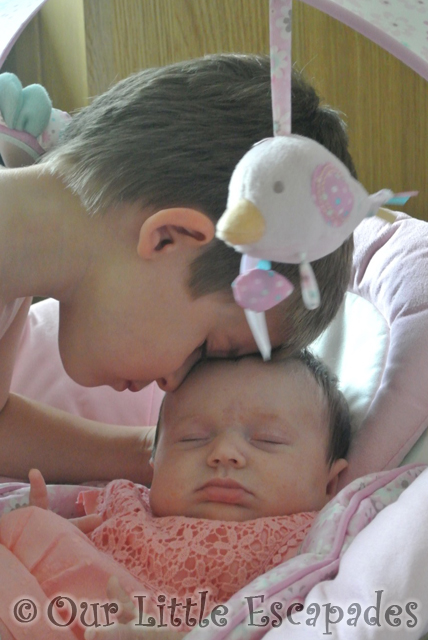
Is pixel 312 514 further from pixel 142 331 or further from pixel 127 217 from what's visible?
pixel 127 217

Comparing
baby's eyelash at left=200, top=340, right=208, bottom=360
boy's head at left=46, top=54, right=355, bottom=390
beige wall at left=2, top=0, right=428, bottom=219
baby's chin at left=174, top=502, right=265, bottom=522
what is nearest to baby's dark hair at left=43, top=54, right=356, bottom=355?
boy's head at left=46, top=54, right=355, bottom=390

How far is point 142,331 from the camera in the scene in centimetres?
86

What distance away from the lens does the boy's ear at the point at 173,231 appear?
76cm

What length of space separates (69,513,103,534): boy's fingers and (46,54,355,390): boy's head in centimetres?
20

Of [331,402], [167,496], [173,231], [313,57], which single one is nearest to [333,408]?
[331,402]

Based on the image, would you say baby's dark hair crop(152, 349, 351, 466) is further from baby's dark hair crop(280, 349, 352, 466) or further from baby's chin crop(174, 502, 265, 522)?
baby's chin crop(174, 502, 265, 522)

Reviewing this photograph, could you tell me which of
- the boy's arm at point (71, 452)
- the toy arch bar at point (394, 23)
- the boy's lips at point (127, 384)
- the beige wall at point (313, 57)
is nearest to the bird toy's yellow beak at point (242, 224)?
the toy arch bar at point (394, 23)

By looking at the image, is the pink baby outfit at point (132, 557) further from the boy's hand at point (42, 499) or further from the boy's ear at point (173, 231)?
the boy's ear at point (173, 231)

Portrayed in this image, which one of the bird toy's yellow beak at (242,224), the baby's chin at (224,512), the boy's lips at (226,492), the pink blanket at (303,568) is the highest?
the bird toy's yellow beak at (242,224)

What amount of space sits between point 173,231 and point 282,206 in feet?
0.79

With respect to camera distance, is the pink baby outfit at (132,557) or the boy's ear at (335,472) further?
the boy's ear at (335,472)

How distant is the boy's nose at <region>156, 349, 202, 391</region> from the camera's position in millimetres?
978

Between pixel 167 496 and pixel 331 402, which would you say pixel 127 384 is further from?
pixel 331 402

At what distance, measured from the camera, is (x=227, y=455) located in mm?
883
